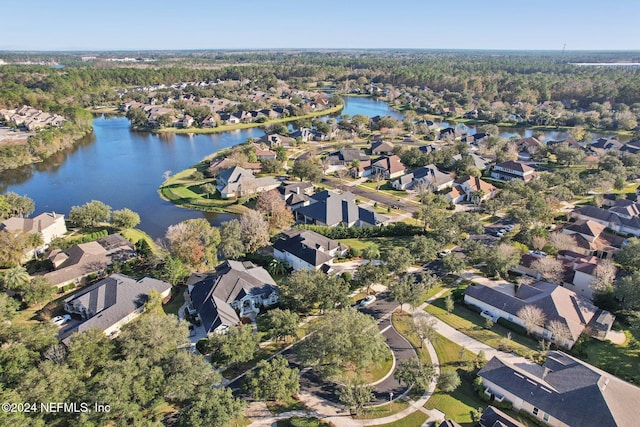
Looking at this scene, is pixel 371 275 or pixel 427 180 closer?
pixel 371 275

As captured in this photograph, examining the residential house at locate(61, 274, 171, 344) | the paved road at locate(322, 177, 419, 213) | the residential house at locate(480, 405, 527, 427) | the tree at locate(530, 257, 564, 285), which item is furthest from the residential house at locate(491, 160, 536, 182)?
the residential house at locate(61, 274, 171, 344)

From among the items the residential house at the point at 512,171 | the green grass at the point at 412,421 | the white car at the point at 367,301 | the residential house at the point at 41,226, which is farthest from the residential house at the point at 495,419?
the residential house at the point at 512,171

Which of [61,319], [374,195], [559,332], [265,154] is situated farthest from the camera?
[265,154]

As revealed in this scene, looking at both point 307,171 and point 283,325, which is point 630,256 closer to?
point 283,325

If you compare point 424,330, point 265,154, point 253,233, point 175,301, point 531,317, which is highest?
point 265,154

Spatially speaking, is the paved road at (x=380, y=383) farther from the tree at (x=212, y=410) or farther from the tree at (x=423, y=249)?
the tree at (x=423, y=249)

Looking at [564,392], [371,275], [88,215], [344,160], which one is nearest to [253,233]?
[371,275]

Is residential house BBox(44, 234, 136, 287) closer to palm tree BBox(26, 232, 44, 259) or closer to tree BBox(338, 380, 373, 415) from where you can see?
palm tree BBox(26, 232, 44, 259)

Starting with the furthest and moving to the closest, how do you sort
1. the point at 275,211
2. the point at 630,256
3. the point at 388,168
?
the point at 388,168
the point at 275,211
the point at 630,256
